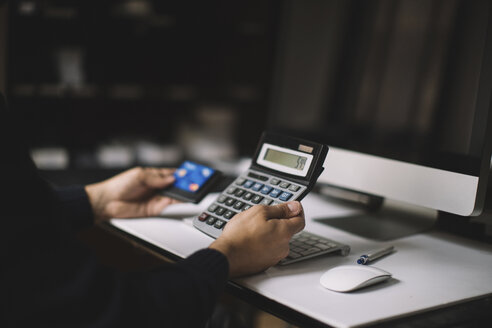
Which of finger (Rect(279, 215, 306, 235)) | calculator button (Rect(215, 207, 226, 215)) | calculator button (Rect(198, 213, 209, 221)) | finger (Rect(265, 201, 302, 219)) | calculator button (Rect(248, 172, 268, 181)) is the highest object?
calculator button (Rect(248, 172, 268, 181))

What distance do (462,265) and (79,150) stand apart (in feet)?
5.67

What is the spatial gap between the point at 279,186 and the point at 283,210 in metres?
0.12

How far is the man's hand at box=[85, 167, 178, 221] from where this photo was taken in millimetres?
1173

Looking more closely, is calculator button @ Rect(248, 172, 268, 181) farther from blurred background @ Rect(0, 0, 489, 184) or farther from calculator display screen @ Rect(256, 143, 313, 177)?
blurred background @ Rect(0, 0, 489, 184)

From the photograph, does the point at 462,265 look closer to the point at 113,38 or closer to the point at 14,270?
the point at 14,270

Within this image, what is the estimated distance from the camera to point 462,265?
3.39 ft

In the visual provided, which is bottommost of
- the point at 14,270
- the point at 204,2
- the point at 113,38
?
the point at 14,270

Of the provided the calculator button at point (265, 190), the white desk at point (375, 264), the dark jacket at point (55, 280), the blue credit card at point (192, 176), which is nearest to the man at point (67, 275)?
the dark jacket at point (55, 280)

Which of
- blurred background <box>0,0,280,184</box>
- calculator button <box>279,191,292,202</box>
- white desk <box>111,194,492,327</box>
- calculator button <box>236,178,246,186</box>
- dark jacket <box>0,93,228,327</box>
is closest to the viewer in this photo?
dark jacket <box>0,93,228,327</box>

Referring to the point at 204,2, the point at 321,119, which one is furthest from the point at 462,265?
the point at 321,119

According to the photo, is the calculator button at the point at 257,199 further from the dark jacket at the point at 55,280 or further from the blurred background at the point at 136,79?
the blurred background at the point at 136,79

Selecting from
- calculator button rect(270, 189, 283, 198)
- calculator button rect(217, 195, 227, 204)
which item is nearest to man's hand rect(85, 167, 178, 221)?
calculator button rect(217, 195, 227, 204)

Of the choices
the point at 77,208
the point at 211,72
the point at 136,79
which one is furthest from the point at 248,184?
the point at 211,72

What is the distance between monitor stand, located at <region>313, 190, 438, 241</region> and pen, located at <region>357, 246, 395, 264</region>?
0.31 ft
